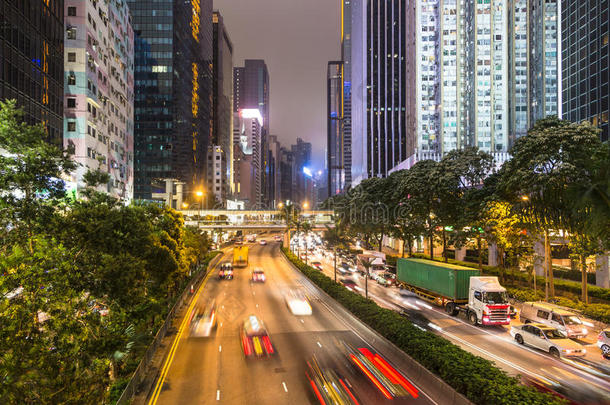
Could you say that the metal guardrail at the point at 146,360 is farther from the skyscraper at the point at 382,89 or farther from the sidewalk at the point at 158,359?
the skyscraper at the point at 382,89

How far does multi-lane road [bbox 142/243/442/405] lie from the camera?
16938 millimetres

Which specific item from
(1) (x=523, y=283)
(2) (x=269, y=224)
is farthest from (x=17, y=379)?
(2) (x=269, y=224)

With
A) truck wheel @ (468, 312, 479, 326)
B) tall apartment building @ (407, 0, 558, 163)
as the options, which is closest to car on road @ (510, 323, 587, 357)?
A: truck wheel @ (468, 312, 479, 326)

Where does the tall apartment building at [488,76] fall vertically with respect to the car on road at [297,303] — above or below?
above

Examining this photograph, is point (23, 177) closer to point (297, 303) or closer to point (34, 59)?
point (297, 303)

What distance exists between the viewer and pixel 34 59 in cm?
4588

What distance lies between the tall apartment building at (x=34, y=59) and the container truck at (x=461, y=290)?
42.2m

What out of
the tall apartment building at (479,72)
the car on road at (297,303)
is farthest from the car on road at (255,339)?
the tall apartment building at (479,72)

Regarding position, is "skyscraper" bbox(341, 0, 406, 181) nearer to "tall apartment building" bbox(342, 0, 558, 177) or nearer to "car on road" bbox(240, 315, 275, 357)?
"tall apartment building" bbox(342, 0, 558, 177)

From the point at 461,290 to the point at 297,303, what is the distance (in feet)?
49.6

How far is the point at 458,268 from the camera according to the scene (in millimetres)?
32312

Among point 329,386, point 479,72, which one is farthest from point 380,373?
point 479,72

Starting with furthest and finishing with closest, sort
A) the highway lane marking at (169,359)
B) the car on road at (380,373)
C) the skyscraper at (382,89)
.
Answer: the skyscraper at (382,89) < the car on road at (380,373) < the highway lane marking at (169,359)

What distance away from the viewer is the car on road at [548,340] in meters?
21.5
